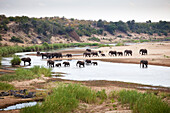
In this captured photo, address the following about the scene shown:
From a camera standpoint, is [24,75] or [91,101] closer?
[91,101]

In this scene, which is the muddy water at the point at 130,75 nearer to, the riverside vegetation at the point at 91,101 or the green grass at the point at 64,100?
the riverside vegetation at the point at 91,101

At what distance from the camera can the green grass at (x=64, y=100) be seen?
27.3 ft

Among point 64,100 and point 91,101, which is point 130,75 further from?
point 64,100

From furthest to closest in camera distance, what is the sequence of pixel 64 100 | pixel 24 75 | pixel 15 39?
pixel 15 39
pixel 24 75
pixel 64 100

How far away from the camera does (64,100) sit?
9.28m

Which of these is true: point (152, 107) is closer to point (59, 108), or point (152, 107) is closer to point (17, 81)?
point (59, 108)

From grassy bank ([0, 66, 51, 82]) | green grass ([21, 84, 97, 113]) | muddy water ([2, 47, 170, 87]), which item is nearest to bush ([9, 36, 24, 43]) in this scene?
muddy water ([2, 47, 170, 87])

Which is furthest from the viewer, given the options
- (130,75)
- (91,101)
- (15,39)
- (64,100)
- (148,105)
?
(15,39)

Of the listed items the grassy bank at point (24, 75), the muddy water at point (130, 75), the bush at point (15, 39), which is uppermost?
the bush at point (15, 39)

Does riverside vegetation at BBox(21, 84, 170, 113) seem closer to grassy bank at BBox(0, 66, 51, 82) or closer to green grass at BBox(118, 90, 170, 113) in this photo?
green grass at BBox(118, 90, 170, 113)

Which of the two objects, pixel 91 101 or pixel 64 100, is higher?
pixel 64 100

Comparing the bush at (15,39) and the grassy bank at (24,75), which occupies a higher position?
the bush at (15,39)

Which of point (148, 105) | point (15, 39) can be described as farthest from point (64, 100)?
point (15, 39)

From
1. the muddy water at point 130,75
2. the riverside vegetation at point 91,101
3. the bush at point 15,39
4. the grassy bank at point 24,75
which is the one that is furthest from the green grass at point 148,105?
the bush at point 15,39
